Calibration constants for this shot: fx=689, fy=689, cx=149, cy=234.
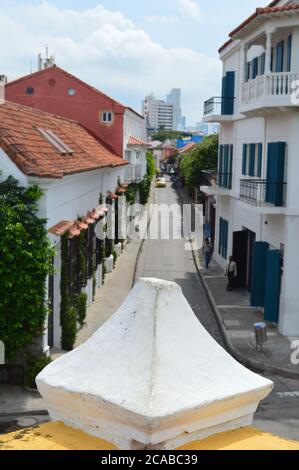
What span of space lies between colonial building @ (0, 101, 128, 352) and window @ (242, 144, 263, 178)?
501 centimetres

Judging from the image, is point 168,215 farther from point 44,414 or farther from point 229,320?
point 44,414

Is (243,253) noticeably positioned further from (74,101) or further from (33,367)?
(33,367)

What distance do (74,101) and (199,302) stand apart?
1280 cm

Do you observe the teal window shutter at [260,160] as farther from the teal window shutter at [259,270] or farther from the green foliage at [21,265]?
the green foliage at [21,265]

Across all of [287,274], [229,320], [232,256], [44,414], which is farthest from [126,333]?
[232,256]

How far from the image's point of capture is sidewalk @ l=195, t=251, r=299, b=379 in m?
16.2

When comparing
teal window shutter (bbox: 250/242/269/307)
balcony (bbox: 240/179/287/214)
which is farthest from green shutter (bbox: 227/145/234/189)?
teal window shutter (bbox: 250/242/269/307)

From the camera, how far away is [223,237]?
28.7 m

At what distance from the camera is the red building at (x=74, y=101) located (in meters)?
31.2

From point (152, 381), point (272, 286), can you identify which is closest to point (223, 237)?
point (272, 286)

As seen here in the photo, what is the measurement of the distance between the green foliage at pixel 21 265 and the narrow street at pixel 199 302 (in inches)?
192

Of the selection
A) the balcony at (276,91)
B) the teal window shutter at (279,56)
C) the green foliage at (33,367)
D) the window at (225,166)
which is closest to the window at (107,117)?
the window at (225,166)

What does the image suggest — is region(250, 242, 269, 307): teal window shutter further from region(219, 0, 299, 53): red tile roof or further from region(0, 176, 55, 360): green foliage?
region(0, 176, 55, 360): green foliage

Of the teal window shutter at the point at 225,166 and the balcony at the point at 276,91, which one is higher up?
the balcony at the point at 276,91
